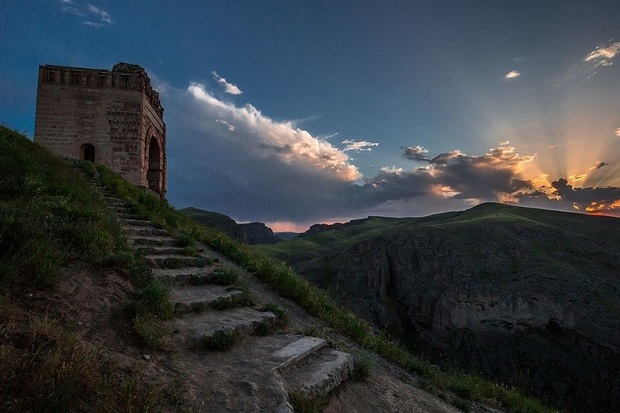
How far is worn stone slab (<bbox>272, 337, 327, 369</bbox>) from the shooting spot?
201 inches

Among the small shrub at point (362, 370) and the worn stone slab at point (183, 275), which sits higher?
the worn stone slab at point (183, 275)

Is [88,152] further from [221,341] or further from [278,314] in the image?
[221,341]

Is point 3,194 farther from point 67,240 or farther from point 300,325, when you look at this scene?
point 300,325

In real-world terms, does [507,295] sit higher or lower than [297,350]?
lower

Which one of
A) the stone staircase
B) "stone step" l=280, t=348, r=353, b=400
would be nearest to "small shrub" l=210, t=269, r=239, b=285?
the stone staircase

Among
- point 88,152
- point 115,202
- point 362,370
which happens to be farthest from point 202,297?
point 88,152

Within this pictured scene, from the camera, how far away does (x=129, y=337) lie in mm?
4711

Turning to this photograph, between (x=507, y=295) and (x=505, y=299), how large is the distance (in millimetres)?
655

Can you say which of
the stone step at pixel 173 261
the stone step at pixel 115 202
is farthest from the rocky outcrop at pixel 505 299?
the stone step at pixel 115 202

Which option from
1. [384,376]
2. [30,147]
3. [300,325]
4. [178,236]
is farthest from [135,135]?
[384,376]

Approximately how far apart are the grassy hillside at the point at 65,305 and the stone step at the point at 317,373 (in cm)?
163

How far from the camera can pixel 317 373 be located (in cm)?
497

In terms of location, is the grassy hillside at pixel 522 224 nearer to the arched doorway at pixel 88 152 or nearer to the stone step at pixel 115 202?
the arched doorway at pixel 88 152

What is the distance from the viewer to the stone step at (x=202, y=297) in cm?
616
